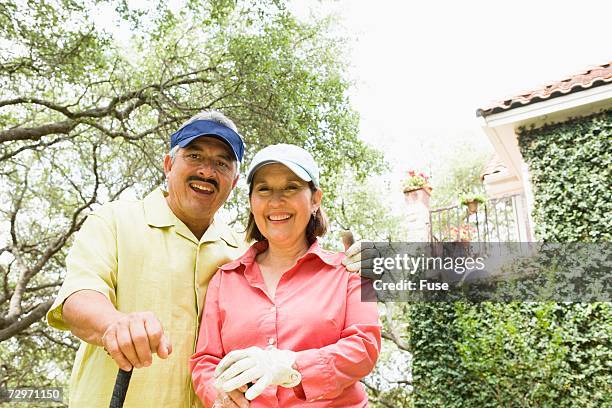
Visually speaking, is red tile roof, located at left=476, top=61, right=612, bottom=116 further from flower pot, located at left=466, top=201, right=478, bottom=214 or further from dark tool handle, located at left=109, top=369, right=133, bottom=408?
dark tool handle, located at left=109, top=369, right=133, bottom=408

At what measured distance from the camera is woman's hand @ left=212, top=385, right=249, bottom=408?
5.50 ft

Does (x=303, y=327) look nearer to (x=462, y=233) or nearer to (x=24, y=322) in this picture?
(x=24, y=322)

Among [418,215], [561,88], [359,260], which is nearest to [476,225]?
[418,215]

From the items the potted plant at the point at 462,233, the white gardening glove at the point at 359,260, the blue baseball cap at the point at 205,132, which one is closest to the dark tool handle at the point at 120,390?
the white gardening glove at the point at 359,260

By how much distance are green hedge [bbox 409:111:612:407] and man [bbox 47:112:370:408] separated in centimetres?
648

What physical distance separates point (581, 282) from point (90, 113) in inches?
319

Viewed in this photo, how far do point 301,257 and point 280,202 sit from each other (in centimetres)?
25

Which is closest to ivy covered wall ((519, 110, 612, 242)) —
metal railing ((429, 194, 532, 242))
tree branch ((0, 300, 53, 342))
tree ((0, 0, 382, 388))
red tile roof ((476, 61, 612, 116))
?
Result: red tile roof ((476, 61, 612, 116))

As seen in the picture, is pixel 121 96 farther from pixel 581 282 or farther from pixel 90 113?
pixel 581 282

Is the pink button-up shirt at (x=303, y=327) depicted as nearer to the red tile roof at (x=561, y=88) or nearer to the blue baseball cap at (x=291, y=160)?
the blue baseball cap at (x=291, y=160)

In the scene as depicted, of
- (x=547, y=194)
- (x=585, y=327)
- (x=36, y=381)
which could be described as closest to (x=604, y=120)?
(x=547, y=194)

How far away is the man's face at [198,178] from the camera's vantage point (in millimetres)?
2383

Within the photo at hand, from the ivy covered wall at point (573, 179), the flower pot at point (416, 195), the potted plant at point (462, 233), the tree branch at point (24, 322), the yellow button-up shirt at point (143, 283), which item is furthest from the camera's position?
the flower pot at point (416, 195)

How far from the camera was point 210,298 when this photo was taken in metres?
2.07
